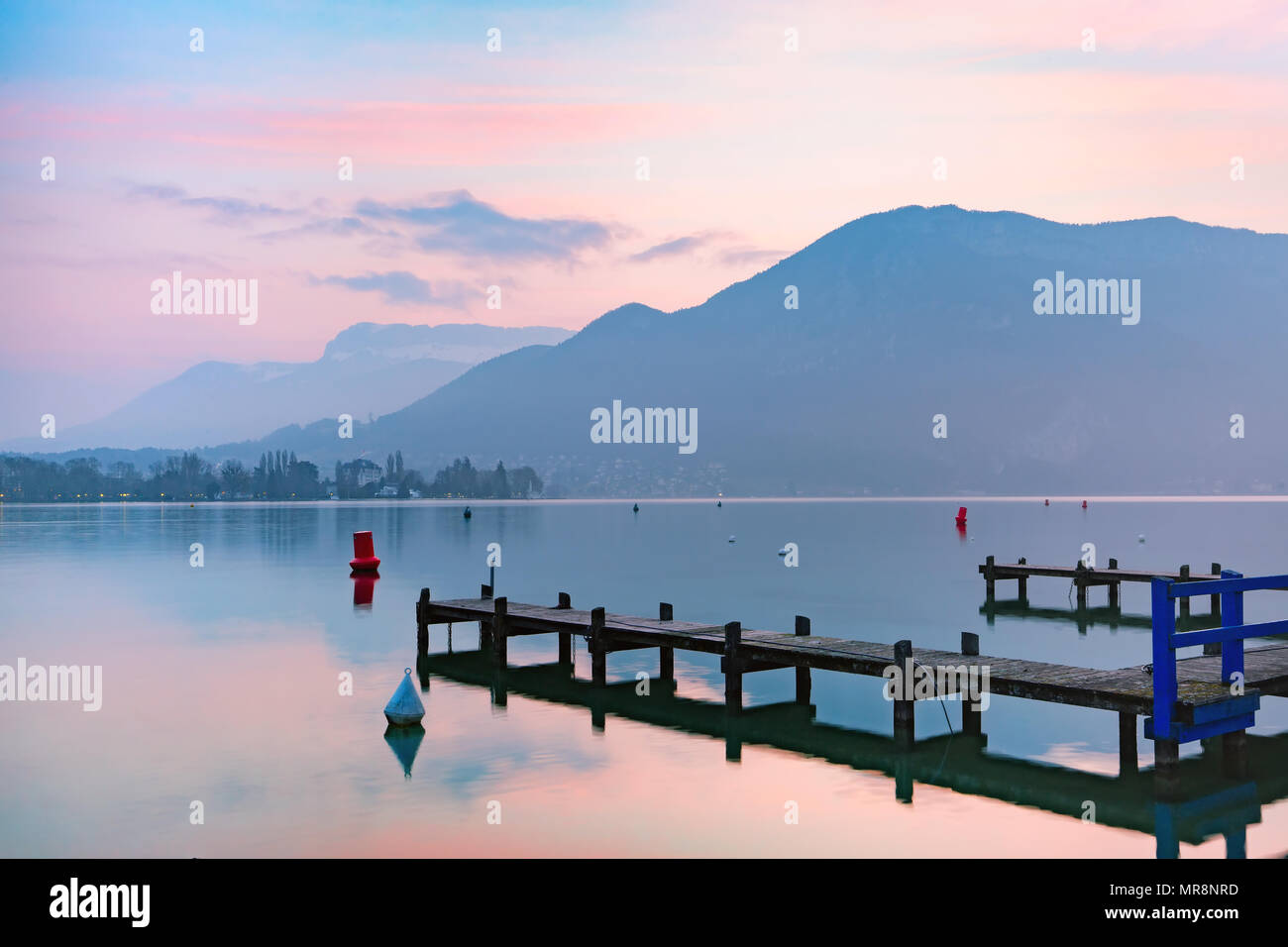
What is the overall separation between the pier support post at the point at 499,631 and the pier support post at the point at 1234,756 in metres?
19.4

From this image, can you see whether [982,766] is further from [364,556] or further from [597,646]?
[364,556]

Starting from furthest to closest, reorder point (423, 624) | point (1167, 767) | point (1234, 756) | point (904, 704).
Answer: point (423, 624) < point (904, 704) < point (1234, 756) < point (1167, 767)

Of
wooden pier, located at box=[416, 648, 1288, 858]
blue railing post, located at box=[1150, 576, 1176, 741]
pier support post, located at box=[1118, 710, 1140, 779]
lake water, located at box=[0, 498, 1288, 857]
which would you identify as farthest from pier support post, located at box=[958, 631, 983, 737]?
blue railing post, located at box=[1150, 576, 1176, 741]

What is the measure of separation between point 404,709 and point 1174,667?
1627 centimetres

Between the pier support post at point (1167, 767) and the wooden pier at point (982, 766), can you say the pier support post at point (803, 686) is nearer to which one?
the wooden pier at point (982, 766)

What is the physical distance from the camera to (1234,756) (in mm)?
20141

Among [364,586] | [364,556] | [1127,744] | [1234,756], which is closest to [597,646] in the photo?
[1127,744]

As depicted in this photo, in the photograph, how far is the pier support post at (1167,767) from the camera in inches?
728

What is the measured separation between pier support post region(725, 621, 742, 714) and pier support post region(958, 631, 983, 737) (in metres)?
5.12

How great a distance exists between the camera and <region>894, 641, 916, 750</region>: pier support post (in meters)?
22.3

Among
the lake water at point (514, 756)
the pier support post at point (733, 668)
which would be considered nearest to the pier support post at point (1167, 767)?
the lake water at point (514, 756)
